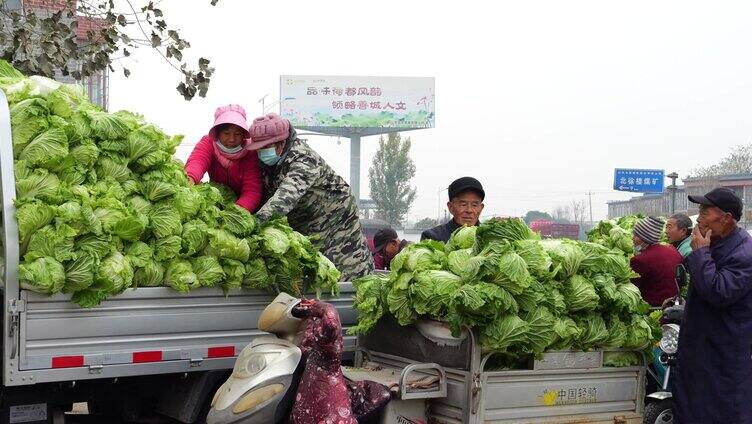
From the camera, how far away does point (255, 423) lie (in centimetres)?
495

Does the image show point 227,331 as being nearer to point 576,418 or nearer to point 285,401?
point 285,401

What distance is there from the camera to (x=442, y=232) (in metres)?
7.29

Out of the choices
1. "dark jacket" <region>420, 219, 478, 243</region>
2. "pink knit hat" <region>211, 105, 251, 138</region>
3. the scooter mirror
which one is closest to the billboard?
A: "dark jacket" <region>420, 219, 478, 243</region>

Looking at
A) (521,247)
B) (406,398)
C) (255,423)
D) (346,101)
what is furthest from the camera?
(346,101)

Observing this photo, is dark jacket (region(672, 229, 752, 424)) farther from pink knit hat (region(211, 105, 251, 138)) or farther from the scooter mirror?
pink knit hat (region(211, 105, 251, 138))

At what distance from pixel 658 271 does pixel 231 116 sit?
12.0 ft

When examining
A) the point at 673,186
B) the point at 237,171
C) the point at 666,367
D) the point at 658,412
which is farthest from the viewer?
the point at 673,186

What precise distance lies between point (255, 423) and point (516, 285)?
1.73m

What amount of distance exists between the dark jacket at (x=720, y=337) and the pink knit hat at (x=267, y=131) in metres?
2.92

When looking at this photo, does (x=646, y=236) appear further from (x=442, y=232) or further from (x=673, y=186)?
(x=673, y=186)

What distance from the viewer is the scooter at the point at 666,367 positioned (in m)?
6.32

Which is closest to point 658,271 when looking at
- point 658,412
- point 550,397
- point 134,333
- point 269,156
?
point 658,412

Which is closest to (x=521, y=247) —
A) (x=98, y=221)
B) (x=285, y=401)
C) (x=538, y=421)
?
(x=538, y=421)

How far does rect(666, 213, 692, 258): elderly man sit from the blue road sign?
28430 mm
